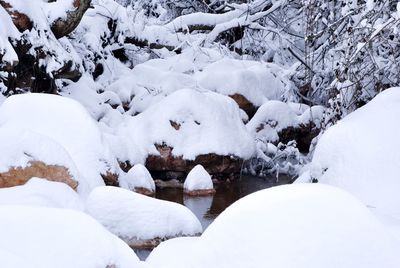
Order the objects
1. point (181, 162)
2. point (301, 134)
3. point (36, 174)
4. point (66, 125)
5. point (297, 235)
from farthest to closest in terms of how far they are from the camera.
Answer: point (301, 134), point (181, 162), point (66, 125), point (36, 174), point (297, 235)

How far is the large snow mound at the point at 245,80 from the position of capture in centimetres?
1342

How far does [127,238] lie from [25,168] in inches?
54.6

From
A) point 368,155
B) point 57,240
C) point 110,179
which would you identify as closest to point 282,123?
point 110,179

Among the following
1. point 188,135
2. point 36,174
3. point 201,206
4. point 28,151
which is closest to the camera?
point 36,174

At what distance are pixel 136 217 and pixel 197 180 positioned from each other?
10.6 ft

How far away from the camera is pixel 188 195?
988 cm

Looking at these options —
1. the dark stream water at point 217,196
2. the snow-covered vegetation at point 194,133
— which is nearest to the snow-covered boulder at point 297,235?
the snow-covered vegetation at point 194,133

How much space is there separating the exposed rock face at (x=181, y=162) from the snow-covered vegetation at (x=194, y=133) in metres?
0.03

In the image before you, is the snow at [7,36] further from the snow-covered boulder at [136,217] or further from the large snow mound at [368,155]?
the large snow mound at [368,155]

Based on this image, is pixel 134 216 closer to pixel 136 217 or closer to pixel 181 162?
pixel 136 217

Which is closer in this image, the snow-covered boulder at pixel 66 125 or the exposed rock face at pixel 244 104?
the snow-covered boulder at pixel 66 125

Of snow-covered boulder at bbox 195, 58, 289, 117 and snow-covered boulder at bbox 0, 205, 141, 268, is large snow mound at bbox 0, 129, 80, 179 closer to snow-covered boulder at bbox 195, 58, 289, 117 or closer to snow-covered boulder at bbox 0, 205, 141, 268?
snow-covered boulder at bbox 0, 205, 141, 268

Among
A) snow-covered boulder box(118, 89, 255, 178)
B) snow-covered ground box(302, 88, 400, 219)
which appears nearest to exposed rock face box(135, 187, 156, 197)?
snow-covered boulder box(118, 89, 255, 178)

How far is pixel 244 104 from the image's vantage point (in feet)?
44.6
